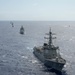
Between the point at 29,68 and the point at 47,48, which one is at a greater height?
the point at 47,48

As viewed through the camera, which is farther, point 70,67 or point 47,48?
point 47,48

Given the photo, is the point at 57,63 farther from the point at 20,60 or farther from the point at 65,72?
the point at 20,60

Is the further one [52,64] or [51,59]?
[51,59]

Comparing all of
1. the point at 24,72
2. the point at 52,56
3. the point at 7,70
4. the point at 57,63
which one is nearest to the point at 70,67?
the point at 57,63

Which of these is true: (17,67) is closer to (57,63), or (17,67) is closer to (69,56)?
(57,63)

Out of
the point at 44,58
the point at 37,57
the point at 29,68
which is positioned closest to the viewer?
the point at 29,68

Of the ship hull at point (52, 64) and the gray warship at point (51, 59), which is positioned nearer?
the ship hull at point (52, 64)

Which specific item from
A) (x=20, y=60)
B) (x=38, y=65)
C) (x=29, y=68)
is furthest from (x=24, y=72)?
(x=20, y=60)

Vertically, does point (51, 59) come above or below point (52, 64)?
above

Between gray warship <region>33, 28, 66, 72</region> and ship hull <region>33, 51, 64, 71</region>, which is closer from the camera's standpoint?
ship hull <region>33, 51, 64, 71</region>

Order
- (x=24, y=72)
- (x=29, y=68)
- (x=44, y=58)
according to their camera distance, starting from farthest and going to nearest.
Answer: (x=44, y=58), (x=29, y=68), (x=24, y=72)
